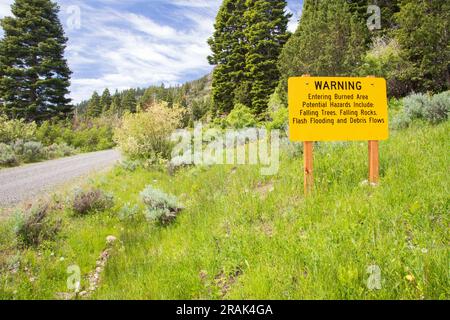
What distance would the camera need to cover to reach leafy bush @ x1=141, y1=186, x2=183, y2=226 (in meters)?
5.75

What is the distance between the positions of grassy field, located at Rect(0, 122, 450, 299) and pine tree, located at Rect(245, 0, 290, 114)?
20167 mm

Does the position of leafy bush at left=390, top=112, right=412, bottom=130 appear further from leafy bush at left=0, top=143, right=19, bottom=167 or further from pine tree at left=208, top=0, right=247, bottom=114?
pine tree at left=208, top=0, right=247, bottom=114

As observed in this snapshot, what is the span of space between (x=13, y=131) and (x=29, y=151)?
3667 mm

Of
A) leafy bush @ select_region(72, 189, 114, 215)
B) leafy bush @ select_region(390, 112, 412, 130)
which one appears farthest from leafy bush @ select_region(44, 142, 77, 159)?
leafy bush @ select_region(390, 112, 412, 130)

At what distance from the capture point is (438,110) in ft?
24.6

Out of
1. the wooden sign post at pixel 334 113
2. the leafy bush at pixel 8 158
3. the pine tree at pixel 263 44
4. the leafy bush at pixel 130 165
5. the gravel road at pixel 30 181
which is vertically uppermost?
the pine tree at pixel 263 44

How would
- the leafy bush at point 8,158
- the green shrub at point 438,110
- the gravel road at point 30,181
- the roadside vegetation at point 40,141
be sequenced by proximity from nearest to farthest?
the green shrub at point 438,110 → the gravel road at point 30,181 → the leafy bush at point 8,158 → the roadside vegetation at point 40,141

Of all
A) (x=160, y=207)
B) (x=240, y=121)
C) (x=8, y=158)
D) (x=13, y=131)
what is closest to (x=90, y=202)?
(x=160, y=207)

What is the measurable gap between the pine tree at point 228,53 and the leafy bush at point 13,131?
1586 cm

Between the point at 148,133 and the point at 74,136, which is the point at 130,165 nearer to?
the point at 148,133

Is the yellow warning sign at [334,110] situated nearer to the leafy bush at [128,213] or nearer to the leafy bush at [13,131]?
the leafy bush at [128,213]

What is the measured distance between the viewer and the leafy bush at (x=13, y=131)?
680 inches

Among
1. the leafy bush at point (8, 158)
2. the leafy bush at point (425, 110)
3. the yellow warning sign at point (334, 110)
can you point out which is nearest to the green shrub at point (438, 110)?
the leafy bush at point (425, 110)
